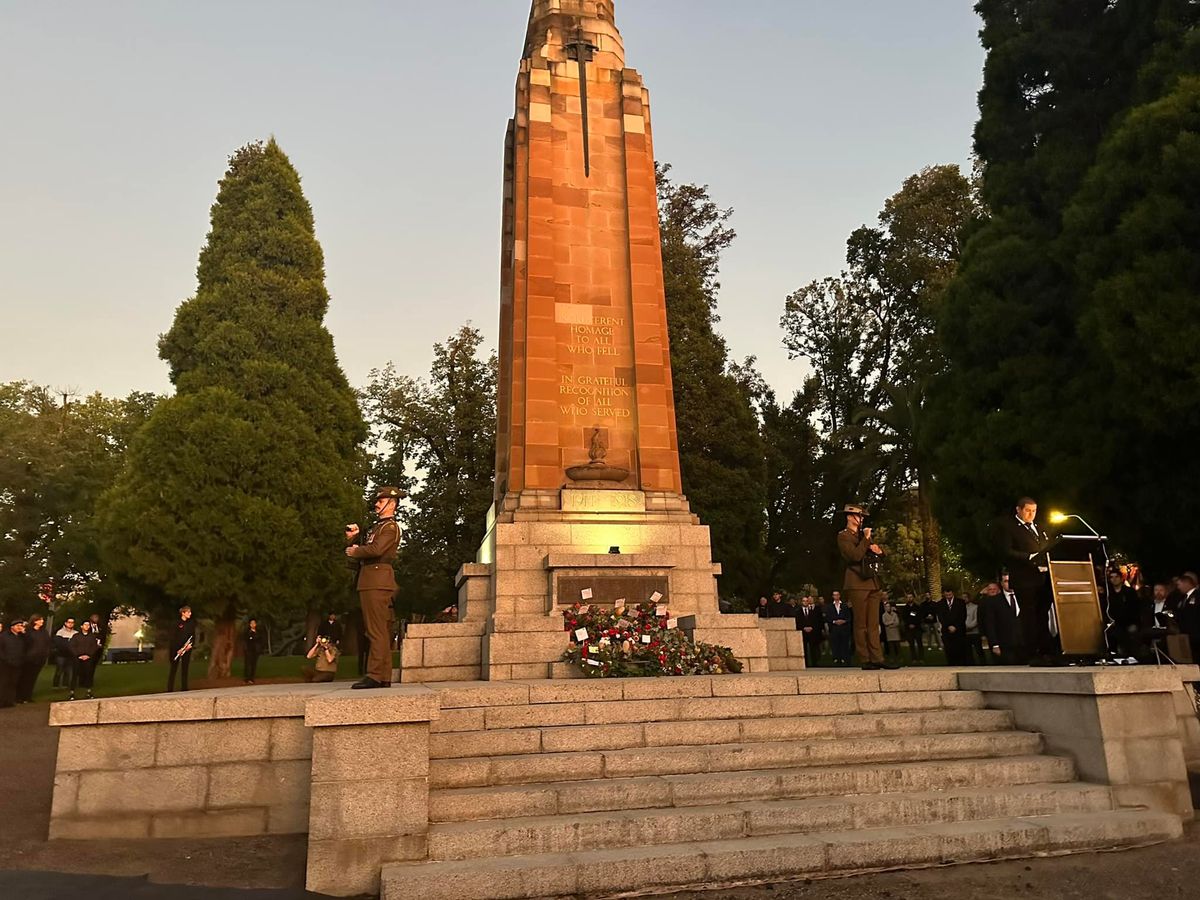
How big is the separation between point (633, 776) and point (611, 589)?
244 inches

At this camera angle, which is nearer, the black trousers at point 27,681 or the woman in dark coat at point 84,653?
the black trousers at point 27,681

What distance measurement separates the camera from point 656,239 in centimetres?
1606

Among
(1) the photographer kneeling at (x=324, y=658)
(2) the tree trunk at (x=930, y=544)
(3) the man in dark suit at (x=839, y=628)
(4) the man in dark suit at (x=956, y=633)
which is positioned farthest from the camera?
(2) the tree trunk at (x=930, y=544)

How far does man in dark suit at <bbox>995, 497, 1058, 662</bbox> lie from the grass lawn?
17.7 m

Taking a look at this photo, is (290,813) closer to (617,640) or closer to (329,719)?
(329,719)

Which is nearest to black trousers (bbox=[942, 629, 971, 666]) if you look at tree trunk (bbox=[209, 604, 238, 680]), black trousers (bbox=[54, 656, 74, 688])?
tree trunk (bbox=[209, 604, 238, 680])

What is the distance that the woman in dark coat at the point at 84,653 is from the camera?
71.4 feet

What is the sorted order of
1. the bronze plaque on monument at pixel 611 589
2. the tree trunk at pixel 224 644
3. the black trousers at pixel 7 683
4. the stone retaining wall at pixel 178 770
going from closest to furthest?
the stone retaining wall at pixel 178 770 → the bronze plaque on monument at pixel 611 589 → the black trousers at pixel 7 683 → the tree trunk at pixel 224 644

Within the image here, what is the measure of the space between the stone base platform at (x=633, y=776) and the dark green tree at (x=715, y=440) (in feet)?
73.8

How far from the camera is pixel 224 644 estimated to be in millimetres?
24500

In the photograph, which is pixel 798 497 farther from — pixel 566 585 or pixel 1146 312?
pixel 566 585

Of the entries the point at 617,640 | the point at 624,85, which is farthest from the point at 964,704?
the point at 624,85

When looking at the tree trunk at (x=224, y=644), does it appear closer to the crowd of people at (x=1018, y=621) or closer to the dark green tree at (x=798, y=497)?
the crowd of people at (x=1018, y=621)

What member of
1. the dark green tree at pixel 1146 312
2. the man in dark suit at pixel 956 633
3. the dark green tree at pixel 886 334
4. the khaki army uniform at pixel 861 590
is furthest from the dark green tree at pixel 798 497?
the khaki army uniform at pixel 861 590
